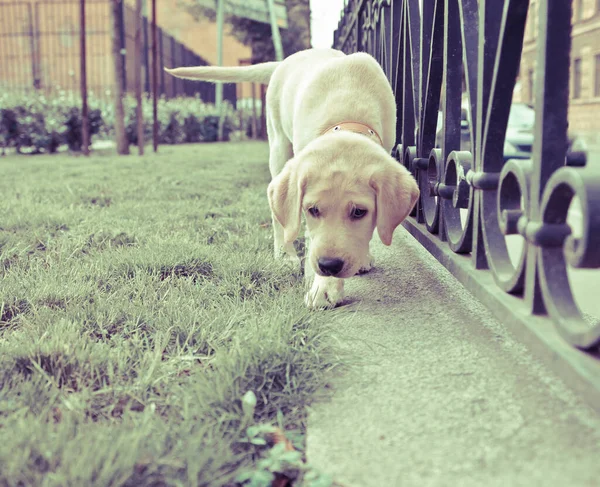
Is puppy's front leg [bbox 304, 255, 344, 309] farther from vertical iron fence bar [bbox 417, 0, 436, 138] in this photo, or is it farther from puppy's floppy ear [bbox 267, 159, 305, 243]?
vertical iron fence bar [bbox 417, 0, 436, 138]

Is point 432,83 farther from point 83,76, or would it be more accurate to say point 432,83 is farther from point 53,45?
point 53,45

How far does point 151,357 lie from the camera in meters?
1.52

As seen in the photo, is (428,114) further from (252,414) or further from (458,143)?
(252,414)

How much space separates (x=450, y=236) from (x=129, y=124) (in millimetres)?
13820

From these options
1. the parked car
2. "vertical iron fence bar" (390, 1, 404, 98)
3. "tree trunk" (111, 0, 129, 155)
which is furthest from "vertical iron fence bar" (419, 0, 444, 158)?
"tree trunk" (111, 0, 129, 155)

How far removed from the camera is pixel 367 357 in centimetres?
155

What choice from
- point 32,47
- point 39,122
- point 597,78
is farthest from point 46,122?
point 597,78

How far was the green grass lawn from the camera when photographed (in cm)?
108

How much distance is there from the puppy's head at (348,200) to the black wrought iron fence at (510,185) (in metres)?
0.17

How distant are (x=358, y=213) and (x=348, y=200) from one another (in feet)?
0.23

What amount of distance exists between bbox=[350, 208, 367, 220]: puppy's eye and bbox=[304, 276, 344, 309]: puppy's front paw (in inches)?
9.2

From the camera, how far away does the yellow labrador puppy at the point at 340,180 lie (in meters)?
2.08

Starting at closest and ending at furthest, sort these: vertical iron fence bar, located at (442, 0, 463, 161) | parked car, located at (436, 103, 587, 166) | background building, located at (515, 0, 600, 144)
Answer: vertical iron fence bar, located at (442, 0, 463, 161) → parked car, located at (436, 103, 587, 166) → background building, located at (515, 0, 600, 144)

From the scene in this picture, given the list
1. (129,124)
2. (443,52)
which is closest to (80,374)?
(443,52)
